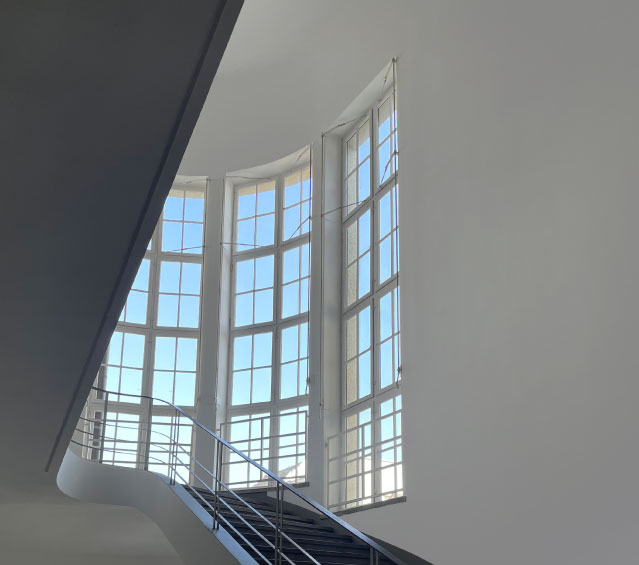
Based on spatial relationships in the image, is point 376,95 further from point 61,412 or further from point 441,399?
point 61,412

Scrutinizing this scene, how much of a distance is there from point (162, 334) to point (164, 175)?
8201mm

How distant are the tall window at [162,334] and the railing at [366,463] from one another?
232 cm

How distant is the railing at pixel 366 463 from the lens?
8.04 metres

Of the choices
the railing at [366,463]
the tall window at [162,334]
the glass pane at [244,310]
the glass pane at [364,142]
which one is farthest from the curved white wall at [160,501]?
the glass pane at [364,142]

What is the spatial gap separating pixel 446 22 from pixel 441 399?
3470 millimetres

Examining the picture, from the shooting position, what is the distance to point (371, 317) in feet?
29.8

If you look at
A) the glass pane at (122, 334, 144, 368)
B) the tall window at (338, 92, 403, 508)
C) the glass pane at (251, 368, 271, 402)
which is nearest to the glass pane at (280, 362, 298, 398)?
the glass pane at (251, 368, 271, 402)

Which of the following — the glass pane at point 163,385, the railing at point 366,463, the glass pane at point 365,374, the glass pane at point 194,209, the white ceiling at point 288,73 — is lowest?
the railing at point 366,463

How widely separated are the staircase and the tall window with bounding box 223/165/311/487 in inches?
53.8

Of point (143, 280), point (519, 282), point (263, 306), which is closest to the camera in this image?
point (519, 282)

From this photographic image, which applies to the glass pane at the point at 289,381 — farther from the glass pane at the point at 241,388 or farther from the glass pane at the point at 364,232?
the glass pane at the point at 364,232

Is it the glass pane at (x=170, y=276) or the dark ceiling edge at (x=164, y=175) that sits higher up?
the glass pane at (x=170, y=276)

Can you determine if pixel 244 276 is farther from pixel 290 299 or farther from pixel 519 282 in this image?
pixel 519 282

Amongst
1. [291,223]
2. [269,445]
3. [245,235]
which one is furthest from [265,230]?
[269,445]
